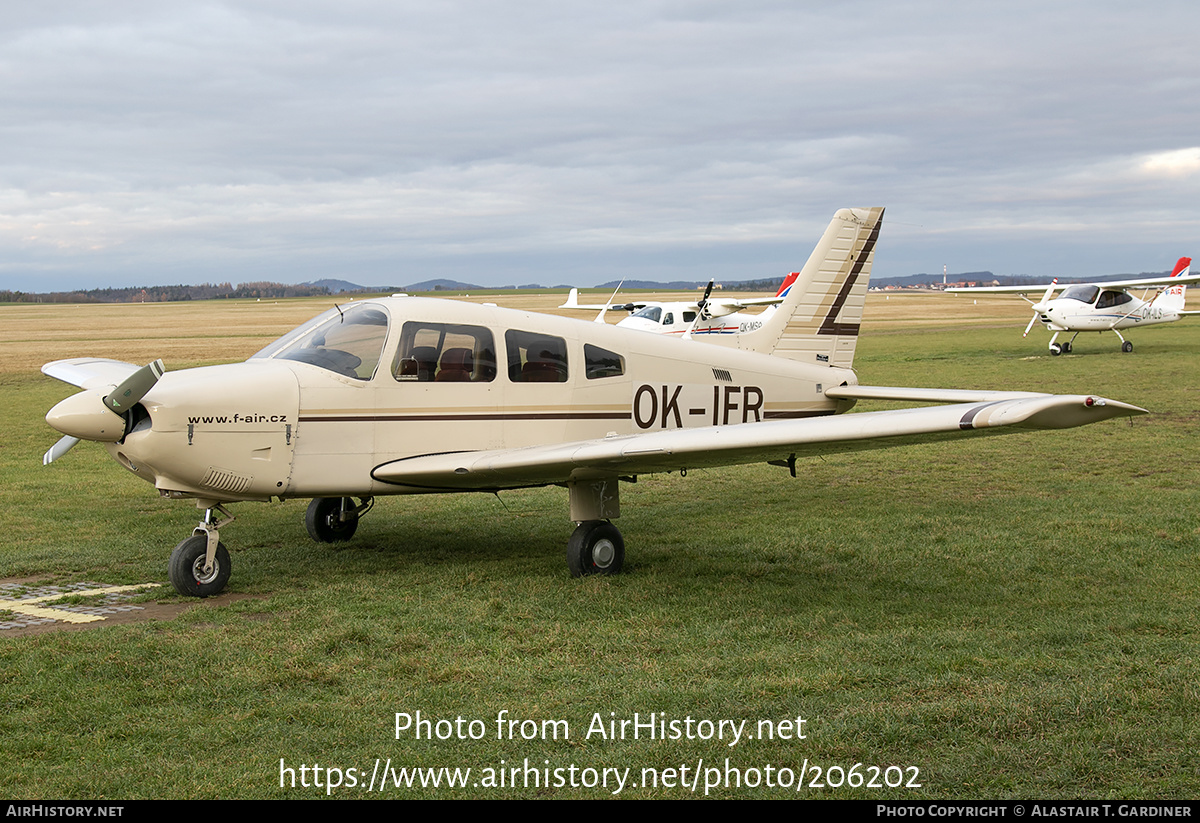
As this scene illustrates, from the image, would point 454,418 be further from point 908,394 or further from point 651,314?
point 651,314

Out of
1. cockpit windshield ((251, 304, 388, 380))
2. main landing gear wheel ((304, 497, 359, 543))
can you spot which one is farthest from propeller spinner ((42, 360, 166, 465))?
main landing gear wheel ((304, 497, 359, 543))

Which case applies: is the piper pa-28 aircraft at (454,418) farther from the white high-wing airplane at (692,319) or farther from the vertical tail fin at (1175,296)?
the vertical tail fin at (1175,296)

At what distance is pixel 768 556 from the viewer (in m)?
8.60

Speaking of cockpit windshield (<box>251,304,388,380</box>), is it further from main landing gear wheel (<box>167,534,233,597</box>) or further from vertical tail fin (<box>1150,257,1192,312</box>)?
vertical tail fin (<box>1150,257,1192,312</box>)

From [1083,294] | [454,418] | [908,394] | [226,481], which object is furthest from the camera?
[1083,294]

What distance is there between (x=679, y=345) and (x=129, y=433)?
4876mm

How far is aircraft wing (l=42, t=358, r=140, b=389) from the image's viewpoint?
1021cm

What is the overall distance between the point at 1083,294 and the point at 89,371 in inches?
1277

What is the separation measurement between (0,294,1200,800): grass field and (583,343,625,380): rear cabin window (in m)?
1.68

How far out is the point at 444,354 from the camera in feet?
26.7

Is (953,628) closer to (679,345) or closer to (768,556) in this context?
(768,556)

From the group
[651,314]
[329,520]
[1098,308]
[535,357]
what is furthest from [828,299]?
[1098,308]
